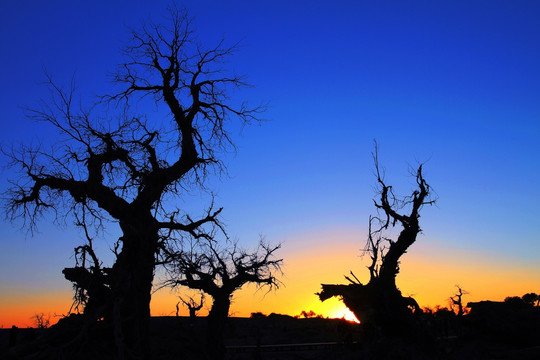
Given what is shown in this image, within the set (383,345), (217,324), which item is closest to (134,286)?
(217,324)

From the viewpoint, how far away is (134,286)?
12.7 meters

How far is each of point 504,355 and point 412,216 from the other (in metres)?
6.01

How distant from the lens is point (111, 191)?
13523mm

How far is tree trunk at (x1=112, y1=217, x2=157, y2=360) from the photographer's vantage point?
12047mm

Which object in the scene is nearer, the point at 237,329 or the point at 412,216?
the point at 412,216

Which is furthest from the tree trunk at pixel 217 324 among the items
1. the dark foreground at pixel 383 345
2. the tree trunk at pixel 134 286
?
the tree trunk at pixel 134 286

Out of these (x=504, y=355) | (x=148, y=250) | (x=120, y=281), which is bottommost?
(x=504, y=355)

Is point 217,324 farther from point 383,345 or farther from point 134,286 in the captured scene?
point 383,345

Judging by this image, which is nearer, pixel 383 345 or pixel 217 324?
pixel 383 345

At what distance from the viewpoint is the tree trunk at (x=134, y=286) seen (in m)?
12.0

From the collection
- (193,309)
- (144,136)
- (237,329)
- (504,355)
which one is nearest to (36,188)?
(144,136)

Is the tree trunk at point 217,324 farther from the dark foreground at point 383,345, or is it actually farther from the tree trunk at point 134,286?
the tree trunk at point 134,286

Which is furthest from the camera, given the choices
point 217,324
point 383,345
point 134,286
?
point 217,324

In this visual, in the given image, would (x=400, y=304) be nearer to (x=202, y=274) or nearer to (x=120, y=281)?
(x=202, y=274)
